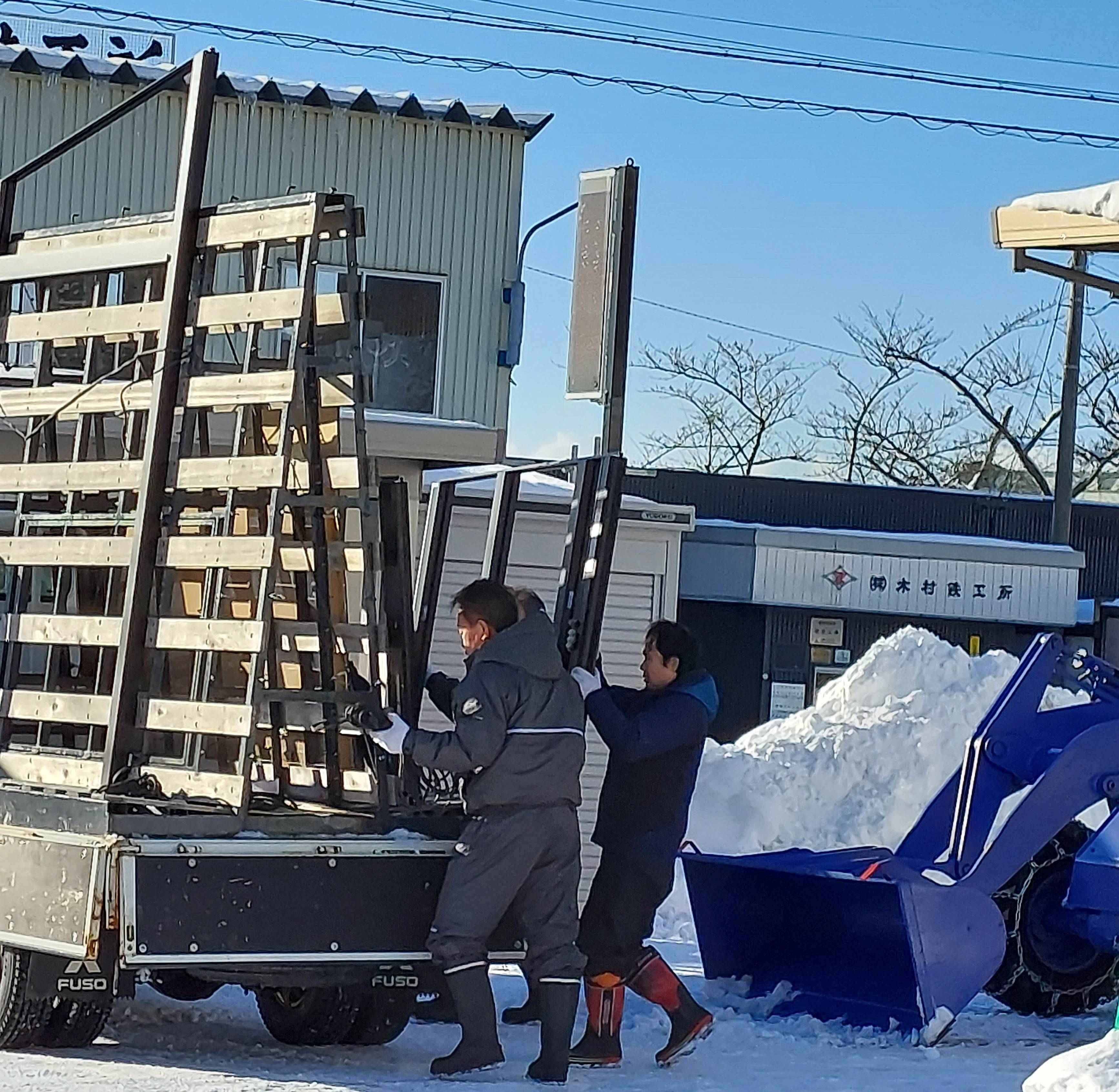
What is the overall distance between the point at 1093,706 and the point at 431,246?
944 cm

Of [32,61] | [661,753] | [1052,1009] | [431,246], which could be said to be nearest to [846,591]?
[431,246]

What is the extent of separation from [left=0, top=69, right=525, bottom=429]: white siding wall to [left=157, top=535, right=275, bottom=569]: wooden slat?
390 inches

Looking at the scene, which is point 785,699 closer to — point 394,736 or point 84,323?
point 84,323

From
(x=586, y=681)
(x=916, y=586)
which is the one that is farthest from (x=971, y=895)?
(x=916, y=586)

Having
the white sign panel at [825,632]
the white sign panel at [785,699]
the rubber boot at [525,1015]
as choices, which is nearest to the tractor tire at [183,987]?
the rubber boot at [525,1015]

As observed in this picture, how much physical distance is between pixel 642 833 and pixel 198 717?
189 centimetres

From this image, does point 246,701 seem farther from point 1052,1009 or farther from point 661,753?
point 1052,1009

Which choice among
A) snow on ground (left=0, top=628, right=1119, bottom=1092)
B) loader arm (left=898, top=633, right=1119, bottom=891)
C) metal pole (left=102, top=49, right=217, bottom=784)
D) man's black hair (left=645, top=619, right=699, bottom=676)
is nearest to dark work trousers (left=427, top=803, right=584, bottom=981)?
snow on ground (left=0, top=628, right=1119, bottom=1092)

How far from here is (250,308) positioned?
771 centimetres

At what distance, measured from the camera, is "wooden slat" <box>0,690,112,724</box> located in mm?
7770

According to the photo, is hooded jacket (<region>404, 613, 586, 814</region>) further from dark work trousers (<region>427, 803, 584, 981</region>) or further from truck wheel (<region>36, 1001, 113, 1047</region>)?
truck wheel (<region>36, 1001, 113, 1047</region>)

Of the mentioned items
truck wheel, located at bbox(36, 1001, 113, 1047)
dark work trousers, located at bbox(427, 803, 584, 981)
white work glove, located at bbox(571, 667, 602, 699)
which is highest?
white work glove, located at bbox(571, 667, 602, 699)

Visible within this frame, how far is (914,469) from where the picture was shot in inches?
1811

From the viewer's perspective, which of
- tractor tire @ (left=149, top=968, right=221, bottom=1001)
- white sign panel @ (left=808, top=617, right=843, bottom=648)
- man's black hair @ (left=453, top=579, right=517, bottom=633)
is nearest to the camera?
man's black hair @ (left=453, top=579, right=517, bottom=633)
